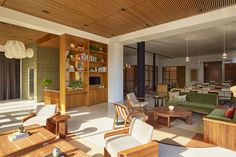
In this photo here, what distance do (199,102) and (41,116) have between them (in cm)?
523

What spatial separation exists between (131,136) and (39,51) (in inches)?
300

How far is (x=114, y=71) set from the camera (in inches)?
319

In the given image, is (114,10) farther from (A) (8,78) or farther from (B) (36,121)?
(A) (8,78)

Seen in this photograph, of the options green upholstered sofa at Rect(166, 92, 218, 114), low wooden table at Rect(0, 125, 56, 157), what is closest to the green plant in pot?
green upholstered sofa at Rect(166, 92, 218, 114)

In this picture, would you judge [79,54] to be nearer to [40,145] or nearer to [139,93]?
[139,93]

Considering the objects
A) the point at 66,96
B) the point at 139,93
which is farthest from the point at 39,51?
the point at 139,93

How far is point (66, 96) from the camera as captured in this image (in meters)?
6.46

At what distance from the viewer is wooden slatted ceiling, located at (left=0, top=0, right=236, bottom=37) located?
426 cm

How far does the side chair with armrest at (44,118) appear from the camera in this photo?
3650 mm

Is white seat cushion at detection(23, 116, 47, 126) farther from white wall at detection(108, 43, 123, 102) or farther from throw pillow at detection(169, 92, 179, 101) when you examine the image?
white wall at detection(108, 43, 123, 102)

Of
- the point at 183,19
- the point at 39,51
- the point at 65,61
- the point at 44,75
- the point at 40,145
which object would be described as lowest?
the point at 40,145

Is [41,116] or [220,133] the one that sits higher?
[41,116]

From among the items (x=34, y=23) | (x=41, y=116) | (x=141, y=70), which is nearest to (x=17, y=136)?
(x=41, y=116)

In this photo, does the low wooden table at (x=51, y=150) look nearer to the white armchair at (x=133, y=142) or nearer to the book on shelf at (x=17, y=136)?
the white armchair at (x=133, y=142)
